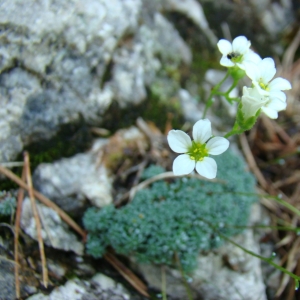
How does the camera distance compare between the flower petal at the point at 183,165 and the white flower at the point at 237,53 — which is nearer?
the flower petal at the point at 183,165

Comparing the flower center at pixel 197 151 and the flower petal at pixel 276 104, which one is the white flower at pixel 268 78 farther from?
the flower center at pixel 197 151

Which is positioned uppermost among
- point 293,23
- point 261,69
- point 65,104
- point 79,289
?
point 293,23

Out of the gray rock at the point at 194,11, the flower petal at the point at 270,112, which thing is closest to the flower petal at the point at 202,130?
the flower petal at the point at 270,112

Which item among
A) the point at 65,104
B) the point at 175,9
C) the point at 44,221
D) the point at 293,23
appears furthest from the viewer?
the point at 293,23

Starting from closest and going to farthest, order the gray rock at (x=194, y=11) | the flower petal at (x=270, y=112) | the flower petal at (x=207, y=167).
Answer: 1. the flower petal at (x=207, y=167)
2. the flower petal at (x=270, y=112)
3. the gray rock at (x=194, y=11)

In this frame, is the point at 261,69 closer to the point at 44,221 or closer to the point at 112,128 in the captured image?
the point at 112,128

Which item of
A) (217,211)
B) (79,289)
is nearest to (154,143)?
(217,211)

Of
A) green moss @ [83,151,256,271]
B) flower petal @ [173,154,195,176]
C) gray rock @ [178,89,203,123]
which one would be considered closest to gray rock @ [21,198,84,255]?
green moss @ [83,151,256,271]
